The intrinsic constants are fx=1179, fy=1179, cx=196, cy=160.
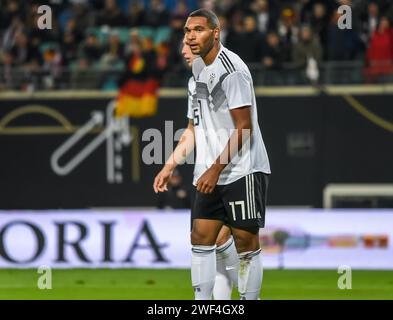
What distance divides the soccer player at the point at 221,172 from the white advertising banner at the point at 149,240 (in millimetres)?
7430

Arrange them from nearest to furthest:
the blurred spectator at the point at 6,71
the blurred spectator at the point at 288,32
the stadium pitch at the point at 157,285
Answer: the stadium pitch at the point at 157,285 < the blurred spectator at the point at 288,32 < the blurred spectator at the point at 6,71

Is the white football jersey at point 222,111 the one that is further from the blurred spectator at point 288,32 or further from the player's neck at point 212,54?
the blurred spectator at point 288,32

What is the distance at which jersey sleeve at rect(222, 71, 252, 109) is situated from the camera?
357 inches

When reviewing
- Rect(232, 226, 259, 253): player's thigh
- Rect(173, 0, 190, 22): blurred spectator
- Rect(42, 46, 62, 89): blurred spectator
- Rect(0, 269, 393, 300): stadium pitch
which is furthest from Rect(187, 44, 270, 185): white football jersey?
Rect(42, 46, 62, 89): blurred spectator

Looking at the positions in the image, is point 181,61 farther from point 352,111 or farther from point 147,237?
point 147,237

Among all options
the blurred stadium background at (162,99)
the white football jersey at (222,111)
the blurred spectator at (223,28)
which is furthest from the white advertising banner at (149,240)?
the white football jersey at (222,111)

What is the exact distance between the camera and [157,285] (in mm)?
14789

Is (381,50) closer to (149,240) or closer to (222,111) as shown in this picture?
(149,240)

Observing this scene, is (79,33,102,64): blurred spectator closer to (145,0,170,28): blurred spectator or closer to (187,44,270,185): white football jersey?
(145,0,170,28): blurred spectator

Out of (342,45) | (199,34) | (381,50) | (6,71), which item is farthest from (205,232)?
(6,71)

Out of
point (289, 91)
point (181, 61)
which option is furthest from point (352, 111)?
point (181, 61)

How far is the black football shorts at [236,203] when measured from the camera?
925 centimetres

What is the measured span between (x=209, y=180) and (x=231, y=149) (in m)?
0.30

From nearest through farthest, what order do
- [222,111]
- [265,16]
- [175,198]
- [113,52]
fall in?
[222,111] < [265,16] < [175,198] < [113,52]
